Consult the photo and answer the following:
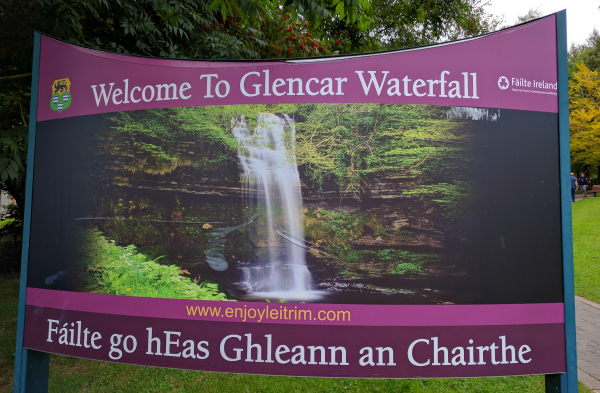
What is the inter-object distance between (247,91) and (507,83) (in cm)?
171

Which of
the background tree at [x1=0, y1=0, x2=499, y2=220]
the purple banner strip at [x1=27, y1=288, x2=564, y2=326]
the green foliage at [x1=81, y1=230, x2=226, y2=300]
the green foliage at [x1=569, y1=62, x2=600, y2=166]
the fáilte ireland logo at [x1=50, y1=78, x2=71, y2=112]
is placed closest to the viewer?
the purple banner strip at [x1=27, y1=288, x2=564, y2=326]

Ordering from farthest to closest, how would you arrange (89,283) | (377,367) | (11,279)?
(11,279) < (89,283) < (377,367)

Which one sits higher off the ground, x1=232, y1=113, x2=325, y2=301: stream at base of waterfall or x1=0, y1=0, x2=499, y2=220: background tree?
x1=0, y1=0, x2=499, y2=220: background tree

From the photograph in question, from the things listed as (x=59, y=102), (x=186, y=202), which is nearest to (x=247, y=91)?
(x=186, y=202)

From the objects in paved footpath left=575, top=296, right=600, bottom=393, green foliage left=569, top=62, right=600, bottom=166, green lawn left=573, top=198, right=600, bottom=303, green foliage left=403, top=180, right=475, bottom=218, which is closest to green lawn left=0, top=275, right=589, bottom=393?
paved footpath left=575, top=296, right=600, bottom=393

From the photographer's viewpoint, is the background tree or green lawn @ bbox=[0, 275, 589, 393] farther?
green lawn @ bbox=[0, 275, 589, 393]

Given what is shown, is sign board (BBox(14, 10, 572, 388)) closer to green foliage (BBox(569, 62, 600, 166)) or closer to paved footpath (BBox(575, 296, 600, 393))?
paved footpath (BBox(575, 296, 600, 393))

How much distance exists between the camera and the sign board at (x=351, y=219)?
7.87 feet

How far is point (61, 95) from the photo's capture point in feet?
9.43

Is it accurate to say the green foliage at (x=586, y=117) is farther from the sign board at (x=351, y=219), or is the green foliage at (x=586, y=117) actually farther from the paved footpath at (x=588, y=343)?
the sign board at (x=351, y=219)

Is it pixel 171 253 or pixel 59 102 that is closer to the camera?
pixel 171 253

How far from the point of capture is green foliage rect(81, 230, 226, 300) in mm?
2555

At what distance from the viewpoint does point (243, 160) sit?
2.55 metres

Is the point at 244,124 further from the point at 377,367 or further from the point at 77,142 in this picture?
the point at 377,367
